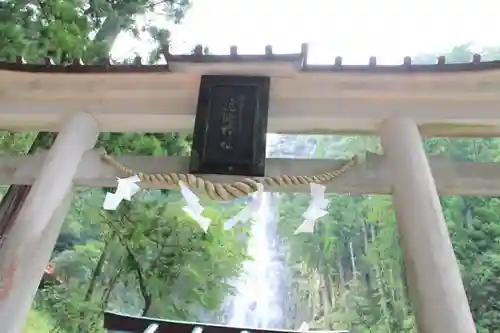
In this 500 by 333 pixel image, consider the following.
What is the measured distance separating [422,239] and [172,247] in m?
2.54

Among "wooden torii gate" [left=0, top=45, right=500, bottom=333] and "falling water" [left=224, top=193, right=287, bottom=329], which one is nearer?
"wooden torii gate" [left=0, top=45, right=500, bottom=333]

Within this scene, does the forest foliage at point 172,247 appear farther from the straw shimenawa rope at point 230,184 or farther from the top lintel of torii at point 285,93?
the straw shimenawa rope at point 230,184

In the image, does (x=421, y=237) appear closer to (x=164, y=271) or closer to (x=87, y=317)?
(x=164, y=271)

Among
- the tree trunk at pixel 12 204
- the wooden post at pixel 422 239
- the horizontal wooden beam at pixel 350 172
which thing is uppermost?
the tree trunk at pixel 12 204

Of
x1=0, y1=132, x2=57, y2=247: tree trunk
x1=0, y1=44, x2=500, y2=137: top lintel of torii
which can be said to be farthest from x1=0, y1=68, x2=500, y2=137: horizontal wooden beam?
x1=0, y1=132, x2=57, y2=247: tree trunk

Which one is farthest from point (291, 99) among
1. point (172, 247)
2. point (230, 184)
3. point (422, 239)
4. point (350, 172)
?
point (172, 247)

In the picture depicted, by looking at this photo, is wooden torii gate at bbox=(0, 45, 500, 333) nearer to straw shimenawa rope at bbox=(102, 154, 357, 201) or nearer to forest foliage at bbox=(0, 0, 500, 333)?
straw shimenawa rope at bbox=(102, 154, 357, 201)

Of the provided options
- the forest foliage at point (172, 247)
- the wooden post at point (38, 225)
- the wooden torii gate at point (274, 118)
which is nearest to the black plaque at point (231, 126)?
the wooden torii gate at point (274, 118)

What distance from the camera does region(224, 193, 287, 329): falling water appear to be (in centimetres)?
558

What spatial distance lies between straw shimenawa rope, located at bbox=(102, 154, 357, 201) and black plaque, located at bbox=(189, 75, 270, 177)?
0.06 m

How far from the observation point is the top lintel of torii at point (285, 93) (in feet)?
7.12

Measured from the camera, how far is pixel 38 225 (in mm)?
1928

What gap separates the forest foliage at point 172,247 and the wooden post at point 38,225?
1137 millimetres

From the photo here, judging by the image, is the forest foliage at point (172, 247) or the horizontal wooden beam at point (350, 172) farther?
the forest foliage at point (172, 247)
